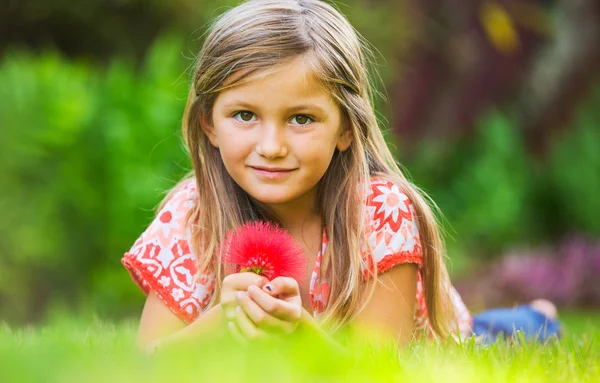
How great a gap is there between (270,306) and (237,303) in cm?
12

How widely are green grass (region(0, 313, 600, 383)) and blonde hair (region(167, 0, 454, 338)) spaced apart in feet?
2.60

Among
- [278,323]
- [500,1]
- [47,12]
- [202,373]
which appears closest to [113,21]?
[47,12]

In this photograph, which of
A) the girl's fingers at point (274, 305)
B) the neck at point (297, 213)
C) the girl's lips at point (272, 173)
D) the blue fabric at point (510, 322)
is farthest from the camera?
the blue fabric at point (510, 322)

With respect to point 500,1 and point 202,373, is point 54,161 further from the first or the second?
point 500,1

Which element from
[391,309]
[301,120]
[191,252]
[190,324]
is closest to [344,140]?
[301,120]

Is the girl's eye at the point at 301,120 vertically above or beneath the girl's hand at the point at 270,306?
above

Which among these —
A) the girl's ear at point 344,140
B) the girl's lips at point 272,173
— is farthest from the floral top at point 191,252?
the girl's lips at point 272,173

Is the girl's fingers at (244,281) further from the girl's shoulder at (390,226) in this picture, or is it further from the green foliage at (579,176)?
the green foliage at (579,176)

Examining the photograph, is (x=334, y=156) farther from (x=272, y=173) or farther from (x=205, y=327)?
(x=205, y=327)

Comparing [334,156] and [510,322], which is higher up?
[334,156]

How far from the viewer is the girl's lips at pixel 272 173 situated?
2.96 m

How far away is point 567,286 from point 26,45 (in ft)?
18.0

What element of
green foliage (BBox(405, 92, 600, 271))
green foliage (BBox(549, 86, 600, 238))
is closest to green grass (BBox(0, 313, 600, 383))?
green foliage (BBox(405, 92, 600, 271))

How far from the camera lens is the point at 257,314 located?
97.3 inches
